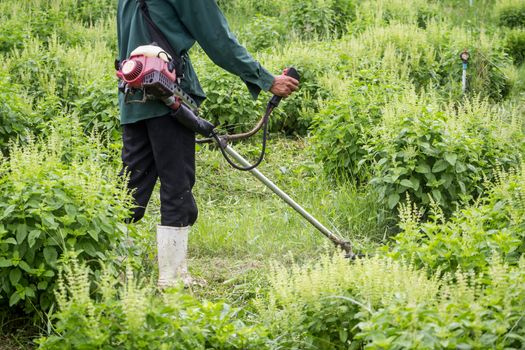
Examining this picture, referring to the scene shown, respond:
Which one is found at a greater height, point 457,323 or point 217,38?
point 217,38

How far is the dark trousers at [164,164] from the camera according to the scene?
461 centimetres

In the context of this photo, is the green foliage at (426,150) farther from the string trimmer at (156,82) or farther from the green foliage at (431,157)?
the string trimmer at (156,82)

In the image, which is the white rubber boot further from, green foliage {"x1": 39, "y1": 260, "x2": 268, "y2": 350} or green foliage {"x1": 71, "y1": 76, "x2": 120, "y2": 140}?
green foliage {"x1": 71, "y1": 76, "x2": 120, "y2": 140}

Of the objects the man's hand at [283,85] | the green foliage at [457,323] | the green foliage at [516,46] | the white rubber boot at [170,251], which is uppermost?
the man's hand at [283,85]

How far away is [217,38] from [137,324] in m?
1.95

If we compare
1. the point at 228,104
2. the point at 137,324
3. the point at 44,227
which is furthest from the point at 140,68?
the point at 228,104

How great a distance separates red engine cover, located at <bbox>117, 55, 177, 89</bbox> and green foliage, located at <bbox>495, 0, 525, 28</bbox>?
413 inches

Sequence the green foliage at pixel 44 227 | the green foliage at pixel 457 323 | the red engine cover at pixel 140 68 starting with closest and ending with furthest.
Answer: the green foliage at pixel 457 323 → the green foliage at pixel 44 227 → the red engine cover at pixel 140 68

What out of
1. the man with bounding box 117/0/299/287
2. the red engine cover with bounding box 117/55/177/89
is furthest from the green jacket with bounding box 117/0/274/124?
the red engine cover with bounding box 117/55/177/89

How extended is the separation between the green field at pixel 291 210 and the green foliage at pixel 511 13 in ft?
8.78

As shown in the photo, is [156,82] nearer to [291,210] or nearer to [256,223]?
[256,223]

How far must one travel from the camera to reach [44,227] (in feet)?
13.1

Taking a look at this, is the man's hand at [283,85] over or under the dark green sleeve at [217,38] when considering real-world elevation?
under

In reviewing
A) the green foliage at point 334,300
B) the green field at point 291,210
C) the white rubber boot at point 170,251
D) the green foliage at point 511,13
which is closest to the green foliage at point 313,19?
the green field at point 291,210
